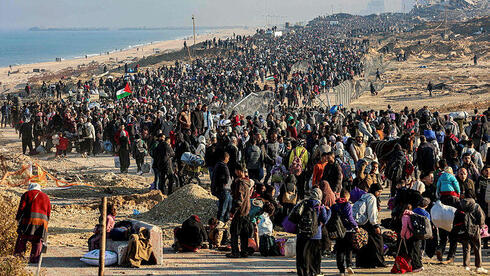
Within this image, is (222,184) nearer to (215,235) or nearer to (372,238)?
(215,235)

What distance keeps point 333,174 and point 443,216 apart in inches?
97.1

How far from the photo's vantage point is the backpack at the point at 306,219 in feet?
26.7

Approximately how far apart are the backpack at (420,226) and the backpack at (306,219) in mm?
1383

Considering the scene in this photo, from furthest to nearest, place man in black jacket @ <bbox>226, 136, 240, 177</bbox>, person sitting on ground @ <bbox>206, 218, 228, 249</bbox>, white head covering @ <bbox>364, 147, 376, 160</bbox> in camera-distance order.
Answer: white head covering @ <bbox>364, 147, 376, 160</bbox> < man in black jacket @ <bbox>226, 136, 240, 177</bbox> < person sitting on ground @ <bbox>206, 218, 228, 249</bbox>

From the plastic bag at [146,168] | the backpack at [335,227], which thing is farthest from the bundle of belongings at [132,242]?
the plastic bag at [146,168]

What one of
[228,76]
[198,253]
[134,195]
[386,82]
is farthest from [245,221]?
[386,82]

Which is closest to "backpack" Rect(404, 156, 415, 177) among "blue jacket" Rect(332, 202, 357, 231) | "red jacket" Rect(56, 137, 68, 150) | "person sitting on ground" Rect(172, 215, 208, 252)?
"blue jacket" Rect(332, 202, 357, 231)

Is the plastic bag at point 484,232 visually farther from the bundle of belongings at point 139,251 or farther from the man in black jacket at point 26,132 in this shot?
the man in black jacket at point 26,132

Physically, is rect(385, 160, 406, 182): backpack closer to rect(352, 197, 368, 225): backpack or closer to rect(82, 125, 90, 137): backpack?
rect(352, 197, 368, 225): backpack

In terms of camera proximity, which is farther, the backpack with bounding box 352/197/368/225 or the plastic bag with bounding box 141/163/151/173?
the plastic bag with bounding box 141/163/151/173

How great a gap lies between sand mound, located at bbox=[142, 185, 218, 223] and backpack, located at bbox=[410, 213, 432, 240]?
4497mm

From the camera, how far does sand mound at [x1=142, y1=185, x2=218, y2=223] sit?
39.5ft

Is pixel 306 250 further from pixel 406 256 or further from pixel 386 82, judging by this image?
pixel 386 82

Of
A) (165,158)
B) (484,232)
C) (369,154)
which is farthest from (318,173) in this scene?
(165,158)
